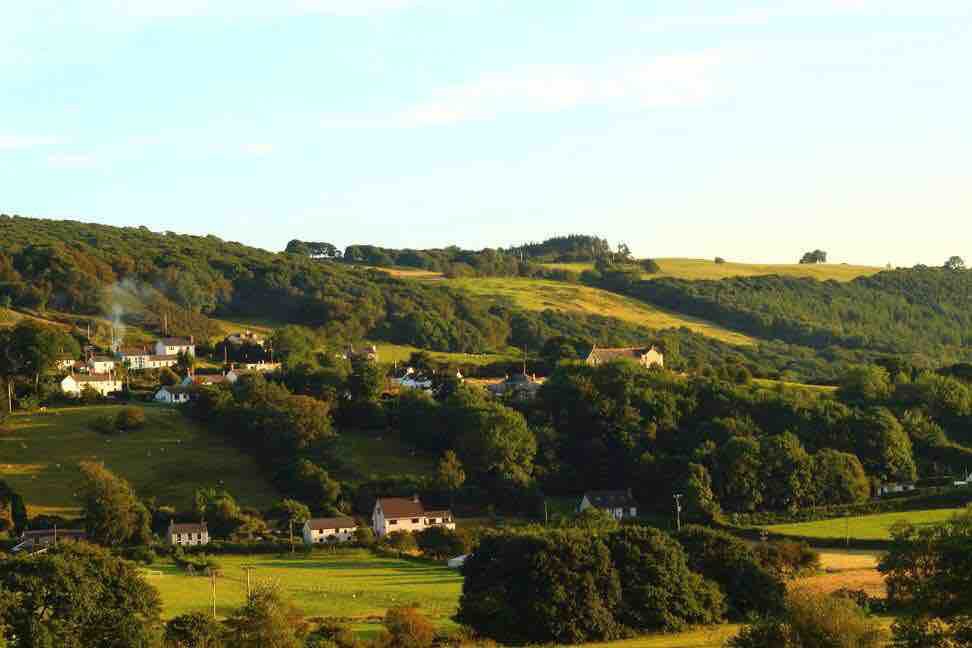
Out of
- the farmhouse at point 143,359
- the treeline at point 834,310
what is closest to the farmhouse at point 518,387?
the farmhouse at point 143,359

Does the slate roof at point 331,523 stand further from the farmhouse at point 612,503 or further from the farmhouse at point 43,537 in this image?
the farmhouse at point 612,503

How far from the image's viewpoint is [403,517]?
248 feet

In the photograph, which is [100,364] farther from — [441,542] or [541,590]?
[541,590]

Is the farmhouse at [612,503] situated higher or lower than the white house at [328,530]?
higher

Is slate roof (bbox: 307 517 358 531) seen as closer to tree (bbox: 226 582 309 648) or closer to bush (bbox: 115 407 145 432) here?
bush (bbox: 115 407 145 432)

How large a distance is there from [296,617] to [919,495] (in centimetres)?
4462

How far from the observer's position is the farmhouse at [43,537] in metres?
67.7

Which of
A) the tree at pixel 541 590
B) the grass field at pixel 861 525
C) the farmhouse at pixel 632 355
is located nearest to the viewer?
the tree at pixel 541 590

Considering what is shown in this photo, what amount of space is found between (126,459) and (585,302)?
3478 inches

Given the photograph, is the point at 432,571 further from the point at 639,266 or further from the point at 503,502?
the point at 639,266

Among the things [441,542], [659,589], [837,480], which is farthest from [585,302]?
[659,589]

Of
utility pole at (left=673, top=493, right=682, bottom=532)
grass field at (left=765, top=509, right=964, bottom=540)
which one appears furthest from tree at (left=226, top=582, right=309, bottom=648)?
utility pole at (left=673, top=493, right=682, bottom=532)

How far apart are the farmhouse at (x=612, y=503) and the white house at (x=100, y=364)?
131ft

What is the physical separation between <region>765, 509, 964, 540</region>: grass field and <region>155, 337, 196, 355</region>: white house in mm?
55115
